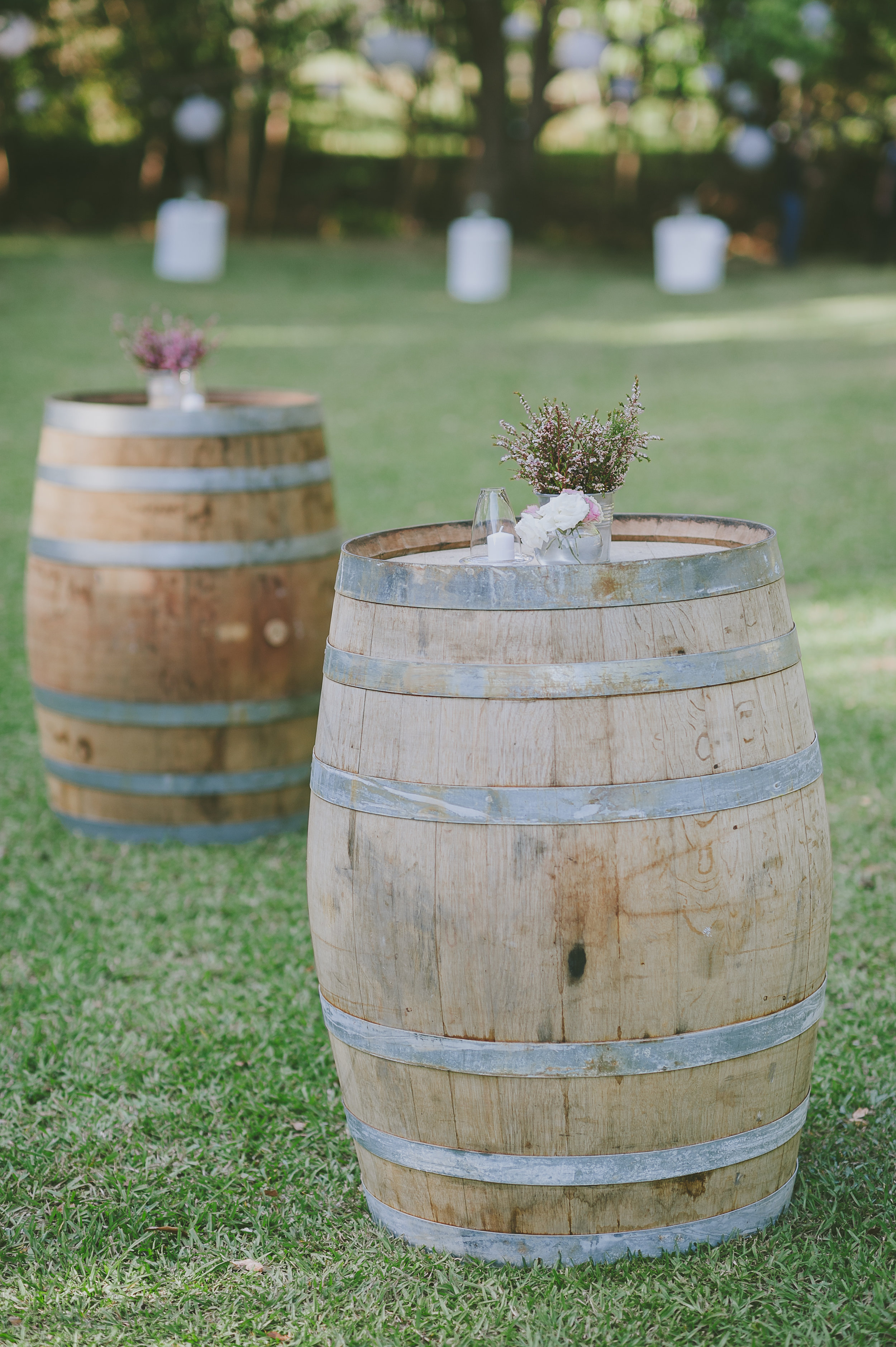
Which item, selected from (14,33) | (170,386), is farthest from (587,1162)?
(14,33)

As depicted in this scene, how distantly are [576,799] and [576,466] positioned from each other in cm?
68

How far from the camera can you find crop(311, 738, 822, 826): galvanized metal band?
2.28 m

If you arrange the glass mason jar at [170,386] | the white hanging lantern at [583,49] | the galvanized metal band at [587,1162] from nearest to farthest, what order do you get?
the galvanized metal band at [587,1162] → the glass mason jar at [170,386] → the white hanging lantern at [583,49]

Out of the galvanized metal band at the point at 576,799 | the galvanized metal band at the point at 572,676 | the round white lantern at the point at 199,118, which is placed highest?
the round white lantern at the point at 199,118

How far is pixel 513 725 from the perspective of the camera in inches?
90.6

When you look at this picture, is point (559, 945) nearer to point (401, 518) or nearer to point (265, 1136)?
point (265, 1136)

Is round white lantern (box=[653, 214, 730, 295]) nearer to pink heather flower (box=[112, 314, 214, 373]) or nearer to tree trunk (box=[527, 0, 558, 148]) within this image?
tree trunk (box=[527, 0, 558, 148])

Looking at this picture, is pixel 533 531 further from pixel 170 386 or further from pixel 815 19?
pixel 815 19

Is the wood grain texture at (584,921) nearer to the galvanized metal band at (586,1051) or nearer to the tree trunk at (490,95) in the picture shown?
the galvanized metal band at (586,1051)

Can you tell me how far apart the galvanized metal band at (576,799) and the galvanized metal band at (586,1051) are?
1.32ft

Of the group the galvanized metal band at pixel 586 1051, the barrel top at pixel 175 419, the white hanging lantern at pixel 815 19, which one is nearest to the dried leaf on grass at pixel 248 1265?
the galvanized metal band at pixel 586 1051

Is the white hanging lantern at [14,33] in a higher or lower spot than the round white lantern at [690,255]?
higher

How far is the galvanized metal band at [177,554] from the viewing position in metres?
4.37

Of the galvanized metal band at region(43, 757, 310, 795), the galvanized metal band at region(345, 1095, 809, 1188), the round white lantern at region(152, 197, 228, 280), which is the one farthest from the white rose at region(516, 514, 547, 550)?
the round white lantern at region(152, 197, 228, 280)
